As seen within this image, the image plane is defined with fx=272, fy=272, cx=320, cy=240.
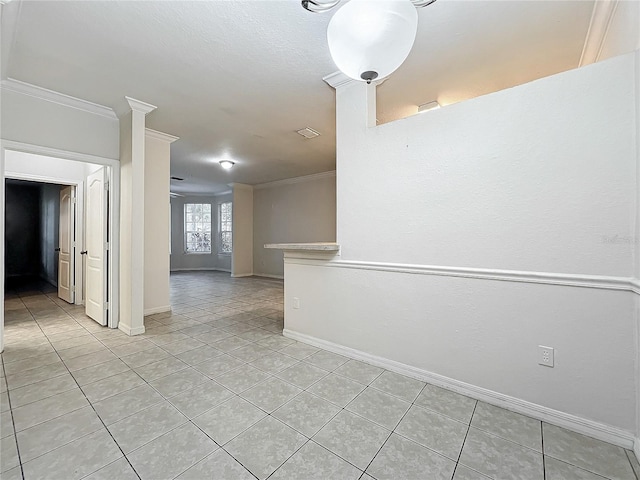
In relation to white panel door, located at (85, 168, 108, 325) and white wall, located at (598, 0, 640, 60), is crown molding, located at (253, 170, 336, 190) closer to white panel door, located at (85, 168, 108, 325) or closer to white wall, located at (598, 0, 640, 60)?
white panel door, located at (85, 168, 108, 325)

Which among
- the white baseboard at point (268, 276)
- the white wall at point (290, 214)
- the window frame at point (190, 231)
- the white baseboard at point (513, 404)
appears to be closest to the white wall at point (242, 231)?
the white wall at point (290, 214)

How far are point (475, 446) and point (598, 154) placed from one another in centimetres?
182

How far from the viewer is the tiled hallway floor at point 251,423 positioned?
53.7 inches

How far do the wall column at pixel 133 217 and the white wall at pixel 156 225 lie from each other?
2.32 ft

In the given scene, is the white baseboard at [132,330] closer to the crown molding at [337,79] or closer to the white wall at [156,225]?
the white wall at [156,225]

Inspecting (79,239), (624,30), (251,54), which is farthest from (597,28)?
(79,239)

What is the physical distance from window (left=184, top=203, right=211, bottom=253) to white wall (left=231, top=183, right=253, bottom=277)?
225 centimetres

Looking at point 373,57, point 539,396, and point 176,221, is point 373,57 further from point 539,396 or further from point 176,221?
point 176,221

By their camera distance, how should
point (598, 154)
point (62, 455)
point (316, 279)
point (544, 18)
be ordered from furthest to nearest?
point (316, 279), point (544, 18), point (598, 154), point (62, 455)

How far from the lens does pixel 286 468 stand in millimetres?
1358

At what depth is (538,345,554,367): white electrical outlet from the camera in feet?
5.68

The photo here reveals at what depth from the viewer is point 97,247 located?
144 inches

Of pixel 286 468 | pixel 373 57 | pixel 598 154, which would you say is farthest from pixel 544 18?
pixel 286 468

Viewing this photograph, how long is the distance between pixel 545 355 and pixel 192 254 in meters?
10.2
